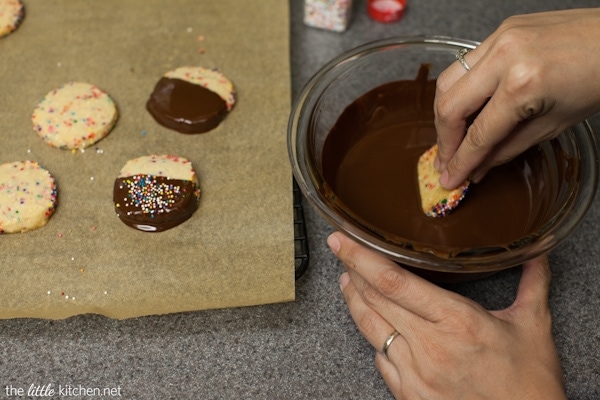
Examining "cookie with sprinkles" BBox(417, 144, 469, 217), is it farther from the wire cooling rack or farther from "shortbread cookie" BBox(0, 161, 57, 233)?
"shortbread cookie" BBox(0, 161, 57, 233)

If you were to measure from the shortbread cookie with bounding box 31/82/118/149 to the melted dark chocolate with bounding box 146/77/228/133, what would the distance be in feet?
0.35

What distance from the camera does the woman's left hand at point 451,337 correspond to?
0.91 m

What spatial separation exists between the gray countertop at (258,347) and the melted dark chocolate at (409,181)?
0.50 ft

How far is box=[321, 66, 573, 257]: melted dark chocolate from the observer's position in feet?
3.59

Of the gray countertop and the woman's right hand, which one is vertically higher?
the woman's right hand

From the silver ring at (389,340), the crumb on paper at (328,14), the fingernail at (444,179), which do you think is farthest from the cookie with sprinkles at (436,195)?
the crumb on paper at (328,14)

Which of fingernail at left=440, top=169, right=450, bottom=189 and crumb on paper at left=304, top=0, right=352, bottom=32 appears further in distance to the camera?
crumb on paper at left=304, top=0, right=352, bottom=32

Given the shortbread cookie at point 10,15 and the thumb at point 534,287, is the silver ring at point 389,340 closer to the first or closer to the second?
the thumb at point 534,287

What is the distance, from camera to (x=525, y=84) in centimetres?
84

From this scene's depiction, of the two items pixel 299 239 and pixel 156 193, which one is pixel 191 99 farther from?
pixel 299 239

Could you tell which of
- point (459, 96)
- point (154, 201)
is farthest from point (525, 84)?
point (154, 201)

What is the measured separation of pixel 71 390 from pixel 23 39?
936mm

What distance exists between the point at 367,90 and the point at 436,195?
0.32 m

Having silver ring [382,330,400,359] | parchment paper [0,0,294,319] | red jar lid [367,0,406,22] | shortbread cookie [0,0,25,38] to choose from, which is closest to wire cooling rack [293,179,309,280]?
parchment paper [0,0,294,319]
